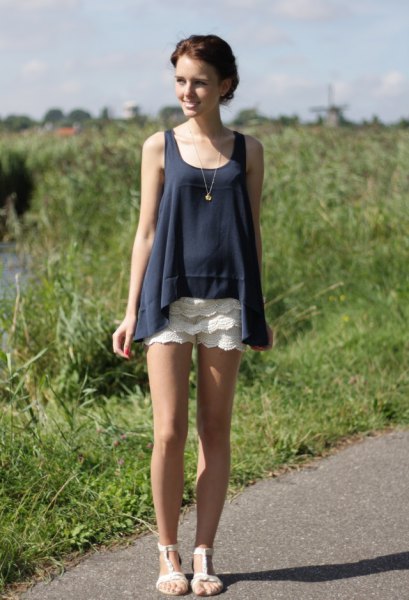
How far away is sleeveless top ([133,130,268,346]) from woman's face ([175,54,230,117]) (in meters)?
0.17

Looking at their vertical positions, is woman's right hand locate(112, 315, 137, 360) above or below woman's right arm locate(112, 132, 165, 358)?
below

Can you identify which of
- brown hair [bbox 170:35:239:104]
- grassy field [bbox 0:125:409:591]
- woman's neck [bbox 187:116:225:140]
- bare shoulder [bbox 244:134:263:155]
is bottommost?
grassy field [bbox 0:125:409:591]

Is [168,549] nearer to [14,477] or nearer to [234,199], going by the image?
[14,477]

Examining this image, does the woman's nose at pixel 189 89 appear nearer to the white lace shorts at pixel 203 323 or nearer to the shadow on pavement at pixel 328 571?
the white lace shorts at pixel 203 323

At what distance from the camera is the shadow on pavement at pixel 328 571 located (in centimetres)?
363

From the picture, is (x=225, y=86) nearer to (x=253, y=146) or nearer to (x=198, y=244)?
(x=253, y=146)

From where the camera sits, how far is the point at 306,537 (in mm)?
4027

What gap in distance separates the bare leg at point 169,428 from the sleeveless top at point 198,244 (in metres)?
0.12

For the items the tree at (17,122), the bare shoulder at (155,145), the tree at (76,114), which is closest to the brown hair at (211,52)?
the bare shoulder at (155,145)

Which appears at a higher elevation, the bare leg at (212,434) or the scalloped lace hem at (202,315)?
the scalloped lace hem at (202,315)

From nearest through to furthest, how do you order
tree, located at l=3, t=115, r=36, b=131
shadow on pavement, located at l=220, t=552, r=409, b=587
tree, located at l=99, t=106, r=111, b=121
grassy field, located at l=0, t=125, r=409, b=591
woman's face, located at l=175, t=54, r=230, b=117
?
woman's face, located at l=175, t=54, r=230, b=117 < shadow on pavement, located at l=220, t=552, r=409, b=587 < grassy field, located at l=0, t=125, r=409, b=591 < tree, located at l=99, t=106, r=111, b=121 < tree, located at l=3, t=115, r=36, b=131

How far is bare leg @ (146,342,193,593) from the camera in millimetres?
3410

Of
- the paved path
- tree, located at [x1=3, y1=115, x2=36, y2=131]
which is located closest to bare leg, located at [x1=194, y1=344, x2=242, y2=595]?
the paved path

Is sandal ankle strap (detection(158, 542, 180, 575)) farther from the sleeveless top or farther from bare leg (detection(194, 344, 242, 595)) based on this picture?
the sleeveless top
